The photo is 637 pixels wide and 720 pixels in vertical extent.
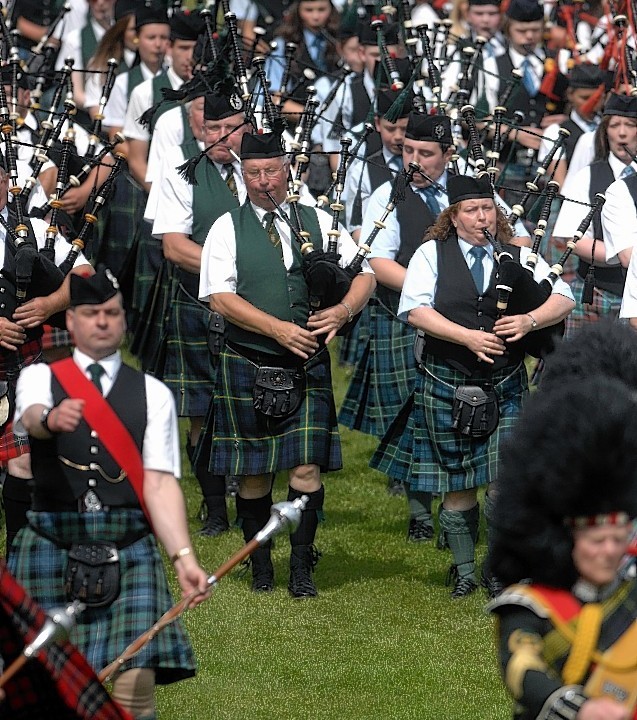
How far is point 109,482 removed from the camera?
466 cm

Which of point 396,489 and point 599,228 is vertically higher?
point 599,228

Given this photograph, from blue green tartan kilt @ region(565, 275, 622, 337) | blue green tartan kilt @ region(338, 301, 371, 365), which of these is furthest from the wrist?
blue green tartan kilt @ region(338, 301, 371, 365)

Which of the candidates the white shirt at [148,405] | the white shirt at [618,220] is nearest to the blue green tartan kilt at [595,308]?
the white shirt at [618,220]

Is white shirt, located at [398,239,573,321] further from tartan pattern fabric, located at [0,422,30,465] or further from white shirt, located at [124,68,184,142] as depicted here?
white shirt, located at [124,68,184,142]

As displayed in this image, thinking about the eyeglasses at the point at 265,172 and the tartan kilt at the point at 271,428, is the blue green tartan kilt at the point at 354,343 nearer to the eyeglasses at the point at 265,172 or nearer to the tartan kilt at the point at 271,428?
the tartan kilt at the point at 271,428

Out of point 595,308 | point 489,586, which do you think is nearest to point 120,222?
point 595,308

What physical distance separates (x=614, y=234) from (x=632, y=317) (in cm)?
105

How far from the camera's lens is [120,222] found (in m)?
9.73

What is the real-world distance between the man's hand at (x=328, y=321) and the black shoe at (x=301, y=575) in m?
0.84

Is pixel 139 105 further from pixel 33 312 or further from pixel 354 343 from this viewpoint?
pixel 33 312

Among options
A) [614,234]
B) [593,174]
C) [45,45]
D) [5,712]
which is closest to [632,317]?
[614,234]

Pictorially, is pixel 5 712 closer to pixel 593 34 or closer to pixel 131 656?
pixel 131 656

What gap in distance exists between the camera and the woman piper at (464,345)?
683 centimetres

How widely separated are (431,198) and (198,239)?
3.47 ft
